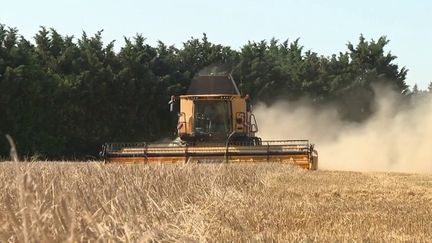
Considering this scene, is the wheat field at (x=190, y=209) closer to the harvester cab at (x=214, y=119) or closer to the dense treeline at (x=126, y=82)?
the harvester cab at (x=214, y=119)

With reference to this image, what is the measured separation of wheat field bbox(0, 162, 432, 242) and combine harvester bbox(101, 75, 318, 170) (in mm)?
7997

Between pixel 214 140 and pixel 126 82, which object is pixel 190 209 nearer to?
pixel 214 140

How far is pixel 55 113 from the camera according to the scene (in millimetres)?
29453

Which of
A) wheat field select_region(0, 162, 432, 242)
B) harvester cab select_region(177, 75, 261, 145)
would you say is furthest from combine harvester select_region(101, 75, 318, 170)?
wheat field select_region(0, 162, 432, 242)

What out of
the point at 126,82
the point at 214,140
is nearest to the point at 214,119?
A: the point at 214,140

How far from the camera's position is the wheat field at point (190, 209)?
94.2 inches

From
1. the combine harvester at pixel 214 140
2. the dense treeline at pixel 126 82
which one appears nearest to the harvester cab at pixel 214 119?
the combine harvester at pixel 214 140

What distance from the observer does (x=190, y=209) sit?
551 centimetres

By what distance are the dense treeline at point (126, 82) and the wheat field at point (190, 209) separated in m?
19.4

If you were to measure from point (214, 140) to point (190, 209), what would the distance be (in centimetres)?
1418

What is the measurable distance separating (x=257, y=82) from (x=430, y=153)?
15867 mm

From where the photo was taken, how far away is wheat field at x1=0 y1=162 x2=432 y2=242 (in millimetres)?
2393

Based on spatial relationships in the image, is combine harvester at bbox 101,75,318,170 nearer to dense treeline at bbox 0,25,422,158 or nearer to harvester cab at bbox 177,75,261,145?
harvester cab at bbox 177,75,261,145

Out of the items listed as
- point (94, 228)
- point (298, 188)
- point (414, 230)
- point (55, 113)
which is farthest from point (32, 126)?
point (94, 228)
